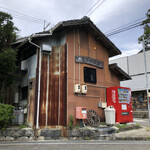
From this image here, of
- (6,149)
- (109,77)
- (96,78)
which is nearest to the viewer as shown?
(6,149)

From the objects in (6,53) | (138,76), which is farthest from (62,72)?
(138,76)

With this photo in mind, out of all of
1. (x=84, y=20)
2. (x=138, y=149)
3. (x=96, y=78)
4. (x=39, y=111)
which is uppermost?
(x=84, y=20)

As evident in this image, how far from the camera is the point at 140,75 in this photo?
2655 cm

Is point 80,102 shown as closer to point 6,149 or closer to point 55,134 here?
point 55,134

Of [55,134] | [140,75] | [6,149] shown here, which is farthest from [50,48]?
[140,75]

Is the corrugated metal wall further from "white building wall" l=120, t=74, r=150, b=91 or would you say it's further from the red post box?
"white building wall" l=120, t=74, r=150, b=91

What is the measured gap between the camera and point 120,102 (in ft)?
35.5

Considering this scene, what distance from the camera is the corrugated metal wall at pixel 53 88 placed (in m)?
9.04

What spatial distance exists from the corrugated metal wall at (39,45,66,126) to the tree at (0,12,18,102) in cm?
184

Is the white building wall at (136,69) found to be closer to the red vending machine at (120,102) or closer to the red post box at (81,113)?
the red vending machine at (120,102)

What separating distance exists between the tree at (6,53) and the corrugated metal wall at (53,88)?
6.04ft

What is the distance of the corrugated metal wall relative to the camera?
904 cm

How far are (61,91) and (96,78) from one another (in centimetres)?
301

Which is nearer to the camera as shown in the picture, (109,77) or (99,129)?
(99,129)
